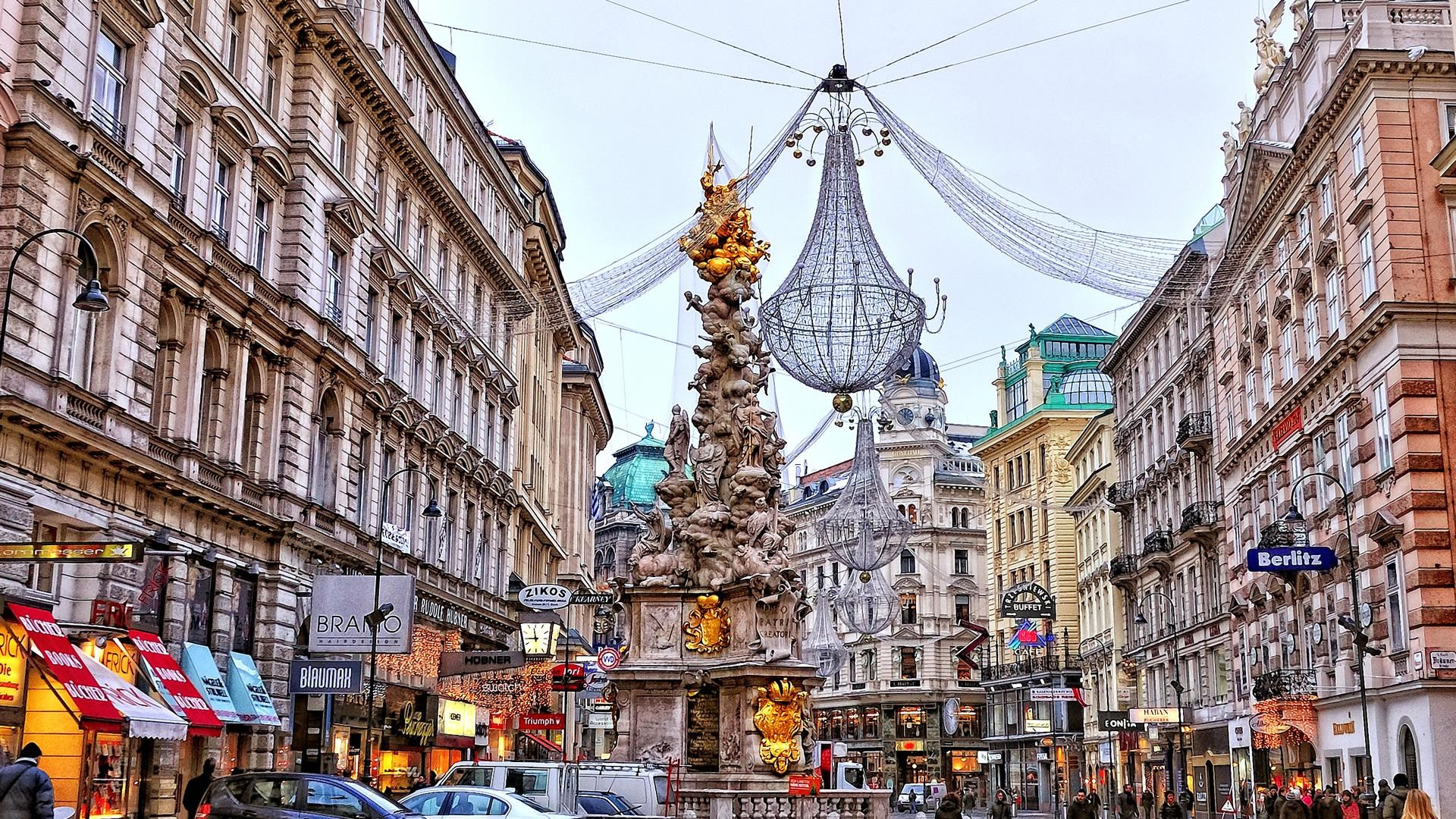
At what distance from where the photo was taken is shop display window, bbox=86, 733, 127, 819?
26.4 m

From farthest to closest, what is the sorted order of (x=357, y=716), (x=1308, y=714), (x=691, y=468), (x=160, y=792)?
(x=1308, y=714)
(x=357, y=716)
(x=691, y=468)
(x=160, y=792)

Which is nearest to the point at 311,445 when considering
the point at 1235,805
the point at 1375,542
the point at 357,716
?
the point at 357,716

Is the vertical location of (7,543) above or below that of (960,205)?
below

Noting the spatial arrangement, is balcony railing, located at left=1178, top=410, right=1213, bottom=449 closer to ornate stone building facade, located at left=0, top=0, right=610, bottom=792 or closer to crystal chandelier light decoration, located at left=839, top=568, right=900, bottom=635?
crystal chandelier light decoration, located at left=839, top=568, right=900, bottom=635

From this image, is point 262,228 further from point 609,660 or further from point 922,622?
point 922,622

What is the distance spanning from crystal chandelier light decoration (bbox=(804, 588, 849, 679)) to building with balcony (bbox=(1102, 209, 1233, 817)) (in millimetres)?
15185

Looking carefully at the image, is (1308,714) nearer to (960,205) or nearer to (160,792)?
(960,205)

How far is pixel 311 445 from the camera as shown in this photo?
37.2 metres

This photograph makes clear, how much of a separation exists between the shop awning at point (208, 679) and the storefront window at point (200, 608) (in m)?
0.23

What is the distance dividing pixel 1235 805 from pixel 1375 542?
17.9 m

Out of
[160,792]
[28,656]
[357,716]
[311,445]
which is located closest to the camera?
[28,656]

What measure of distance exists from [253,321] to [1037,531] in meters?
69.5


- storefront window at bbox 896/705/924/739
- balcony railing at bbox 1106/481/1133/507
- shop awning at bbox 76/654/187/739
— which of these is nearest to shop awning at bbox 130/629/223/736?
shop awning at bbox 76/654/187/739

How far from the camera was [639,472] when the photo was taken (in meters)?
126
